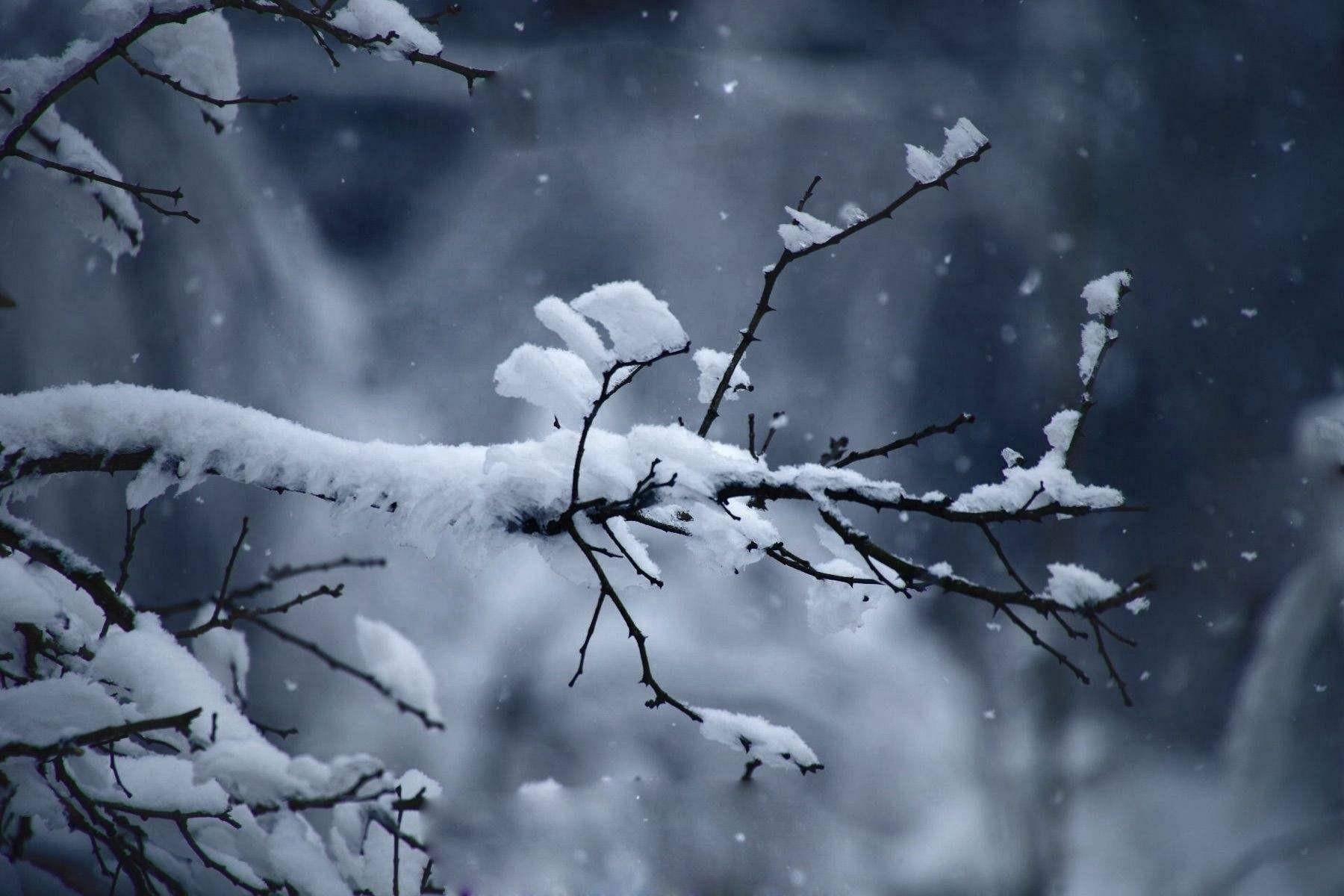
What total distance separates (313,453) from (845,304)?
10.1 metres

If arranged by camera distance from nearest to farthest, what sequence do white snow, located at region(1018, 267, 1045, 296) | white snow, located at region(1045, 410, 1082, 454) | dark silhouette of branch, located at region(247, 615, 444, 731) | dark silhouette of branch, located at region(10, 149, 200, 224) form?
white snow, located at region(1045, 410, 1082, 454) → dark silhouette of branch, located at region(10, 149, 200, 224) → dark silhouette of branch, located at region(247, 615, 444, 731) → white snow, located at region(1018, 267, 1045, 296)

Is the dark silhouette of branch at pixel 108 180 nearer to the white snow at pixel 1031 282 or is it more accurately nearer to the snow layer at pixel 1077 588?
the snow layer at pixel 1077 588

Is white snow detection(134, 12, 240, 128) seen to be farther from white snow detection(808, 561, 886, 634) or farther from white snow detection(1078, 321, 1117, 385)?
white snow detection(1078, 321, 1117, 385)

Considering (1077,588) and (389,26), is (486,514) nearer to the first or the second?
(389,26)

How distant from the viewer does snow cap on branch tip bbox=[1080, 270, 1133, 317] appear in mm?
1305

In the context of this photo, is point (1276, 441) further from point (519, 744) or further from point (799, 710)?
point (519, 744)

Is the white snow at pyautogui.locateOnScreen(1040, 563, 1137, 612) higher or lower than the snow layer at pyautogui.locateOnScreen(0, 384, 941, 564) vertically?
lower

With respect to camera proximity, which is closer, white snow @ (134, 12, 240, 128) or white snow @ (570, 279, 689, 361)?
white snow @ (570, 279, 689, 361)

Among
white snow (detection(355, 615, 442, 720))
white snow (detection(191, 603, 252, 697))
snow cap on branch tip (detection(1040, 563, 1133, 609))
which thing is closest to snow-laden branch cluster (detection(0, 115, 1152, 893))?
snow cap on branch tip (detection(1040, 563, 1133, 609))

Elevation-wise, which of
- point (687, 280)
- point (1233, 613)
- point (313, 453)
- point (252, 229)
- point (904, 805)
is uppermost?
point (687, 280)

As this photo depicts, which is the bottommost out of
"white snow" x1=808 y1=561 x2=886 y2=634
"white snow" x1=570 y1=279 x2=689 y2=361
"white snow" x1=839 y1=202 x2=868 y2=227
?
"white snow" x1=808 y1=561 x2=886 y2=634

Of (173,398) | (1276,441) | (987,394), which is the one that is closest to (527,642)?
(987,394)

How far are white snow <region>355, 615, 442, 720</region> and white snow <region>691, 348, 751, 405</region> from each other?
3.94 ft

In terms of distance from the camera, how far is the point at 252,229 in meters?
8.45
